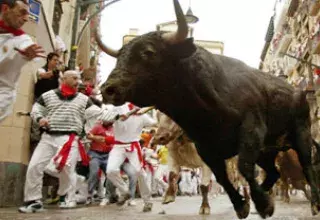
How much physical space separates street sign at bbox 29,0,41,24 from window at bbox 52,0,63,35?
536cm

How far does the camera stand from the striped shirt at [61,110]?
8.73 metres

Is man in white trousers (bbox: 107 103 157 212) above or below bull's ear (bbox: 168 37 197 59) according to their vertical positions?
below

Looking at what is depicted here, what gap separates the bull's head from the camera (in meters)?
4.21

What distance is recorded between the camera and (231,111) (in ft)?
15.1

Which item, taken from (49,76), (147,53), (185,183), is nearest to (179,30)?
(147,53)

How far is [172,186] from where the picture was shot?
31.1ft

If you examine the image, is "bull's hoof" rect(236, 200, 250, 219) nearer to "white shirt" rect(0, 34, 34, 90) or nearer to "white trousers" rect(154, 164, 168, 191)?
"white shirt" rect(0, 34, 34, 90)

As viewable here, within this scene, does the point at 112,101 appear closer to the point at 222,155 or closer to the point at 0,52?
the point at 222,155

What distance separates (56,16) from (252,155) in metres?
13.4

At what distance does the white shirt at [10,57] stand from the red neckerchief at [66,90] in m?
3.25

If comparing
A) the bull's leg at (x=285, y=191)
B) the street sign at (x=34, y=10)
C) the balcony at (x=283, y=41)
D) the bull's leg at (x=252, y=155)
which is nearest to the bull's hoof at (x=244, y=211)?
the bull's leg at (x=252, y=155)

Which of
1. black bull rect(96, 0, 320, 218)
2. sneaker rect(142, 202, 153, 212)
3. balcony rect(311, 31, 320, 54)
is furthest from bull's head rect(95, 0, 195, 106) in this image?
balcony rect(311, 31, 320, 54)

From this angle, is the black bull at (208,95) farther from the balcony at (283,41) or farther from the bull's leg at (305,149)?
the balcony at (283,41)

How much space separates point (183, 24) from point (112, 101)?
87 centimetres
